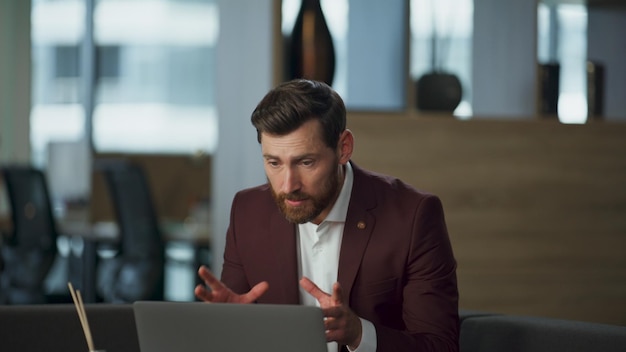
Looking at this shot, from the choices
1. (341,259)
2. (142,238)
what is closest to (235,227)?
(341,259)

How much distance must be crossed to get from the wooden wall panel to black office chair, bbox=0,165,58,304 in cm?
363

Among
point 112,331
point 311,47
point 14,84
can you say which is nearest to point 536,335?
point 112,331

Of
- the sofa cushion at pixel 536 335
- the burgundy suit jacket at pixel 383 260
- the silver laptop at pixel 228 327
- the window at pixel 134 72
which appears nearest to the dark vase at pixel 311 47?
the burgundy suit jacket at pixel 383 260

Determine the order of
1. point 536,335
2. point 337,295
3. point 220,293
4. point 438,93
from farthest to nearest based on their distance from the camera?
1. point 438,93
2. point 536,335
3. point 220,293
4. point 337,295

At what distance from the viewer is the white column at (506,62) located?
4.45 meters

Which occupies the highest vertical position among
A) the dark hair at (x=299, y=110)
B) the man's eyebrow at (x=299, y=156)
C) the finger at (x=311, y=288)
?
the dark hair at (x=299, y=110)

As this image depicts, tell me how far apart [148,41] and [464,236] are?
623cm

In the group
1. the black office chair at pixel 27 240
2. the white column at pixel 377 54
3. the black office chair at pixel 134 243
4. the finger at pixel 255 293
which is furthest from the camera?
the black office chair at pixel 27 240

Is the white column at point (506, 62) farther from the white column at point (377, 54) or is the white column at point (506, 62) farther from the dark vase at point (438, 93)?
the white column at point (377, 54)

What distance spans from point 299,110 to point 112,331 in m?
0.64

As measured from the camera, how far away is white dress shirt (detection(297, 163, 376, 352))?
274 cm

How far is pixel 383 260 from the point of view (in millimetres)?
2652

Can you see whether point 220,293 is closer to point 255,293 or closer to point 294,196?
point 255,293

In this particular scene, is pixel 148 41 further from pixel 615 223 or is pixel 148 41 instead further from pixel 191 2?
pixel 615 223
